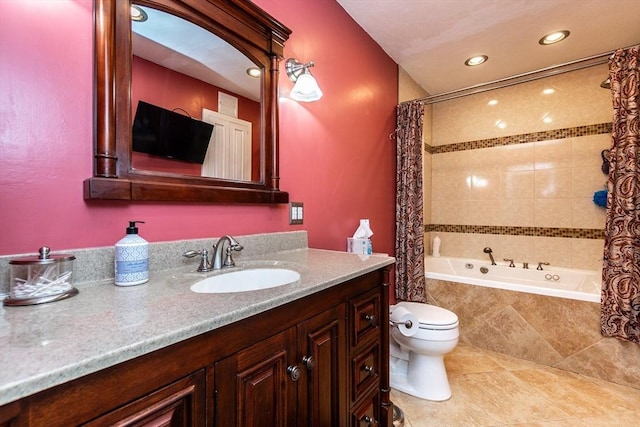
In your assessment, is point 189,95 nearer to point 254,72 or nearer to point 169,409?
point 254,72

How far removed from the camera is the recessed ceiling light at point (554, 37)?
7.17 feet

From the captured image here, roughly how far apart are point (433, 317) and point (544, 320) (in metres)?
0.99

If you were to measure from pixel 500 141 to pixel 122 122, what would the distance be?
336 cm

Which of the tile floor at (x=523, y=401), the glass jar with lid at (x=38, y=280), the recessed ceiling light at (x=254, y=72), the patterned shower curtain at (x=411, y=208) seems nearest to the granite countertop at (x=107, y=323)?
the glass jar with lid at (x=38, y=280)

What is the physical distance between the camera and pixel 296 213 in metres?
1.62

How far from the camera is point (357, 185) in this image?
2.14 meters

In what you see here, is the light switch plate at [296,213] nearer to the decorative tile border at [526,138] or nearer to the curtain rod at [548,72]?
the curtain rod at [548,72]

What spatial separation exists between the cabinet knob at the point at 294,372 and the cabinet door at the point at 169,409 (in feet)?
0.85

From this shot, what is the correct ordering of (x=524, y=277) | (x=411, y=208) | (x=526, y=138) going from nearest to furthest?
1. (x=411, y=208)
2. (x=524, y=277)
3. (x=526, y=138)

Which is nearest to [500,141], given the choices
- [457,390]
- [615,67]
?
[615,67]

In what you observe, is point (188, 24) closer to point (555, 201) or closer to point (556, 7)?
point (556, 7)

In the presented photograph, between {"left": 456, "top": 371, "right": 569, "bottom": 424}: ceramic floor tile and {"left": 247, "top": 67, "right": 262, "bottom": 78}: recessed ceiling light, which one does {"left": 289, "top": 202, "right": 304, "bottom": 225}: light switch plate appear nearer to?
{"left": 247, "top": 67, "right": 262, "bottom": 78}: recessed ceiling light

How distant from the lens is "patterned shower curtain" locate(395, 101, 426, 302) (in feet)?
8.10

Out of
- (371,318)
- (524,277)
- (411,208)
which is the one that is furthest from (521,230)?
(371,318)
